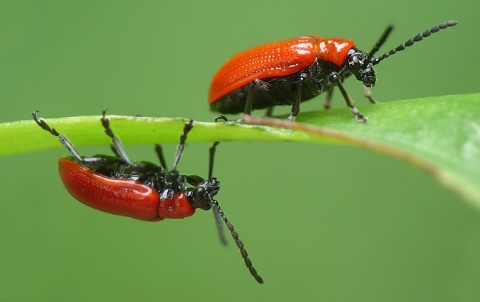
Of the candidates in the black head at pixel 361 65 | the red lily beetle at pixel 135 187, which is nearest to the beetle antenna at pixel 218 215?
the red lily beetle at pixel 135 187

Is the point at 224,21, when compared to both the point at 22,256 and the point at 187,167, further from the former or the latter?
the point at 22,256

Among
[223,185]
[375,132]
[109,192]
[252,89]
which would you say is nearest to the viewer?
[375,132]

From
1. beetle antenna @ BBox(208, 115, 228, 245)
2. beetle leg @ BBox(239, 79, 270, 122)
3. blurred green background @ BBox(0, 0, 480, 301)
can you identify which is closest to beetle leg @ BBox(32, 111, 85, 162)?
beetle antenna @ BBox(208, 115, 228, 245)

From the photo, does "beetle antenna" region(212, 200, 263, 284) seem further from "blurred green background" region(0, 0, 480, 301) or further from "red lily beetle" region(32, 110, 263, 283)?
"blurred green background" region(0, 0, 480, 301)

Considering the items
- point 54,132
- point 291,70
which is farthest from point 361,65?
point 54,132

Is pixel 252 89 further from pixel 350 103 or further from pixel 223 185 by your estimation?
pixel 223 185

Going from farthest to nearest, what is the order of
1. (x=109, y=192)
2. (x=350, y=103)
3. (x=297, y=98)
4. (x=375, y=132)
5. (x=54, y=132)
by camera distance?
(x=297, y=98)
(x=109, y=192)
(x=350, y=103)
(x=54, y=132)
(x=375, y=132)

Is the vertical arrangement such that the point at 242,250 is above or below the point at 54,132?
below

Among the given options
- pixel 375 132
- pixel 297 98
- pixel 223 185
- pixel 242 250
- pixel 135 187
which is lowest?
pixel 223 185
